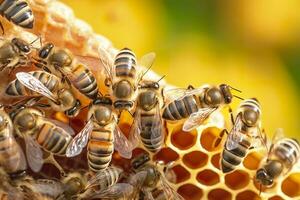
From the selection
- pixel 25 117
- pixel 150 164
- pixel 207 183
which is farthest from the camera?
pixel 207 183

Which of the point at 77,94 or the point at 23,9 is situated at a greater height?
the point at 23,9

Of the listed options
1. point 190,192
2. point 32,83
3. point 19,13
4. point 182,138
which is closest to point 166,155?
point 182,138

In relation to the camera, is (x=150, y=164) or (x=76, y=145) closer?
(x=76, y=145)

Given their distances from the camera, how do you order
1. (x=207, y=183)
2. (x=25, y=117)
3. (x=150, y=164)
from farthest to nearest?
(x=207, y=183), (x=150, y=164), (x=25, y=117)

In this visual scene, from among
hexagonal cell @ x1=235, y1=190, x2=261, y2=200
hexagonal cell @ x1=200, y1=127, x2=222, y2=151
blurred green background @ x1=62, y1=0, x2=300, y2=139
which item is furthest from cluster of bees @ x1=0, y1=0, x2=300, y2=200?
blurred green background @ x1=62, y1=0, x2=300, y2=139

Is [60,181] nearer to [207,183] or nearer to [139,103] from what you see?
[139,103]

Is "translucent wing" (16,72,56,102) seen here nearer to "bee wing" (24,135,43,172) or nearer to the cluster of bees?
the cluster of bees

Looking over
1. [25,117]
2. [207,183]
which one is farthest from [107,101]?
[207,183]
